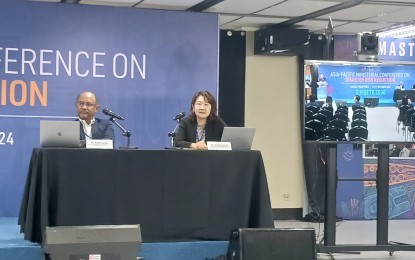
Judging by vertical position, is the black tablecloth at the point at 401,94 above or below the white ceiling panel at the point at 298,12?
below

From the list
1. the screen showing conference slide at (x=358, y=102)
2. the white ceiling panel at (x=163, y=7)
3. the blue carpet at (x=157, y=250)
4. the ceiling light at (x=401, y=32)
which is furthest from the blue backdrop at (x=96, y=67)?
the ceiling light at (x=401, y=32)

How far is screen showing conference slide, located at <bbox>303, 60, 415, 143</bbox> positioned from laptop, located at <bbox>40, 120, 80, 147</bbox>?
2111 mm

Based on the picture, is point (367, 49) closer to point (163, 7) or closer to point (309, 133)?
point (309, 133)

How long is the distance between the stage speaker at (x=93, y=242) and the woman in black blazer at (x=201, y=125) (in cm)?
109

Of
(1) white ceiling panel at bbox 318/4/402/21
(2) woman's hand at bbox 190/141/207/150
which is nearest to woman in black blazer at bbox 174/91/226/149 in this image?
(2) woman's hand at bbox 190/141/207/150

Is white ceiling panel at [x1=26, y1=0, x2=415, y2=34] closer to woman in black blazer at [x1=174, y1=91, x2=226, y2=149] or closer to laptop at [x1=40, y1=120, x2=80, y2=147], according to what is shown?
woman in black blazer at [x1=174, y1=91, x2=226, y2=149]

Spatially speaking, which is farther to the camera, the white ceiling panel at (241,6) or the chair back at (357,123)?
the white ceiling panel at (241,6)

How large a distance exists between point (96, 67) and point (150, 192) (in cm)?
264

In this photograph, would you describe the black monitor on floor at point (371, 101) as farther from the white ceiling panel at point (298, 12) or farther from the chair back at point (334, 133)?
the white ceiling panel at point (298, 12)

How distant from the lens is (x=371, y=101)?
18.8 ft

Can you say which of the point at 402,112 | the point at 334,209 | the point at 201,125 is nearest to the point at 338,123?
the point at 402,112

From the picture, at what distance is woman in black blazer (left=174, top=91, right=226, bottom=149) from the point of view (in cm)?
494

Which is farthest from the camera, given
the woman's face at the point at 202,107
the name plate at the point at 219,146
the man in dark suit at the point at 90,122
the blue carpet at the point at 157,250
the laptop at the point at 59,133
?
the man in dark suit at the point at 90,122

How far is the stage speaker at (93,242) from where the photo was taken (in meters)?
3.79
